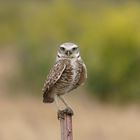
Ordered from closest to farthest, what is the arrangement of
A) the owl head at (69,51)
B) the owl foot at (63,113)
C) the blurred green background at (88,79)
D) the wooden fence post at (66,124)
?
the wooden fence post at (66,124), the owl foot at (63,113), the owl head at (69,51), the blurred green background at (88,79)

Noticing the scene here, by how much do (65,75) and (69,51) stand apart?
0.18m

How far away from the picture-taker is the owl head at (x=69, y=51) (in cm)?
689

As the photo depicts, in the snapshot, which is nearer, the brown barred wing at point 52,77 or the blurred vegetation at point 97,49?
the brown barred wing at point 52,77

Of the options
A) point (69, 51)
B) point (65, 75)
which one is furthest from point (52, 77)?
point (69, 51)

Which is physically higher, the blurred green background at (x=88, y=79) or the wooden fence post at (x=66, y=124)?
the blurred green background at (x=88, y=79)

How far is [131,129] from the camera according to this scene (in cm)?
1658

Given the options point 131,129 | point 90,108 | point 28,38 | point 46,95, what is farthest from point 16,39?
point 46,95

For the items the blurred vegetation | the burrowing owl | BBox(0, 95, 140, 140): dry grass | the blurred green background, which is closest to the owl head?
the burrowing owl

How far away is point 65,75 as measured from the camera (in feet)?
22.5

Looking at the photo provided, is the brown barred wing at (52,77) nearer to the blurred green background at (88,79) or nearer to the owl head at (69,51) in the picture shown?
the owl head at (69,51)

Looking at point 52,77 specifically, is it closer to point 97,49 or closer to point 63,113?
point 63,113

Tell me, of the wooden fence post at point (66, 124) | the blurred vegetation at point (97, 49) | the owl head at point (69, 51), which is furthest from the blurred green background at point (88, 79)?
the wooden fence post at point (66, 124)

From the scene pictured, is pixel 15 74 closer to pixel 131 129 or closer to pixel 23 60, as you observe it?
pixel 23 60

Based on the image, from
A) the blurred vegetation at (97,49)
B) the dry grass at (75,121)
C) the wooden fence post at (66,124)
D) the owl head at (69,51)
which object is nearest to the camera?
the wooden fence post at (66,124)
